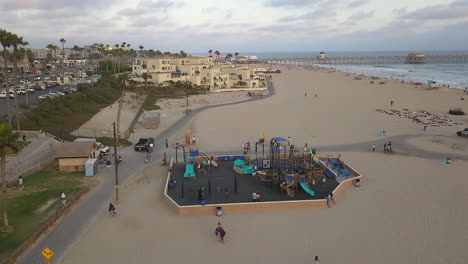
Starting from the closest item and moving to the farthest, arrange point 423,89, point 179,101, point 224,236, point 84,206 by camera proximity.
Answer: point 224,236 < point 84,206 < point 179,101 < point 423,89

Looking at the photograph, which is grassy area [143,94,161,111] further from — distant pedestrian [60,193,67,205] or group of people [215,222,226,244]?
group of people [215,222,226,244]

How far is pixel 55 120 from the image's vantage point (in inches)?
1359

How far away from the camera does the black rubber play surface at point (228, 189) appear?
1909 cm

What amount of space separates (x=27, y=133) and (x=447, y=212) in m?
28.5

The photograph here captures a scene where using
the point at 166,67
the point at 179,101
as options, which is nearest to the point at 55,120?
the point at 179,101

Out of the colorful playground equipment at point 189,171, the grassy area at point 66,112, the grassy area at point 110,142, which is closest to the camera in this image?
the colorful playground equipment at point 189,171

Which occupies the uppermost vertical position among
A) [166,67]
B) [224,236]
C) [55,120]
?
[166,67]

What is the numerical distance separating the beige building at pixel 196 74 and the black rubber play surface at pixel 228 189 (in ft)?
165

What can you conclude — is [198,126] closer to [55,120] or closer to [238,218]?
[55,120]

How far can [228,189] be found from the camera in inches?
805

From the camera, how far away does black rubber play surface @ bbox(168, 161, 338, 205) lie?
1909 cm

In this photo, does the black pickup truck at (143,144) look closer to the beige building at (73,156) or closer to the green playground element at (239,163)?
the beige building at (73,156)

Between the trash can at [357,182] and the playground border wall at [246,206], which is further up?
the trash can at [357,182]

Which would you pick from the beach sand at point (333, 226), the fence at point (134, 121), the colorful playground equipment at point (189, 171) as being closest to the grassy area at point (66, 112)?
the fence at point (134, 121)
